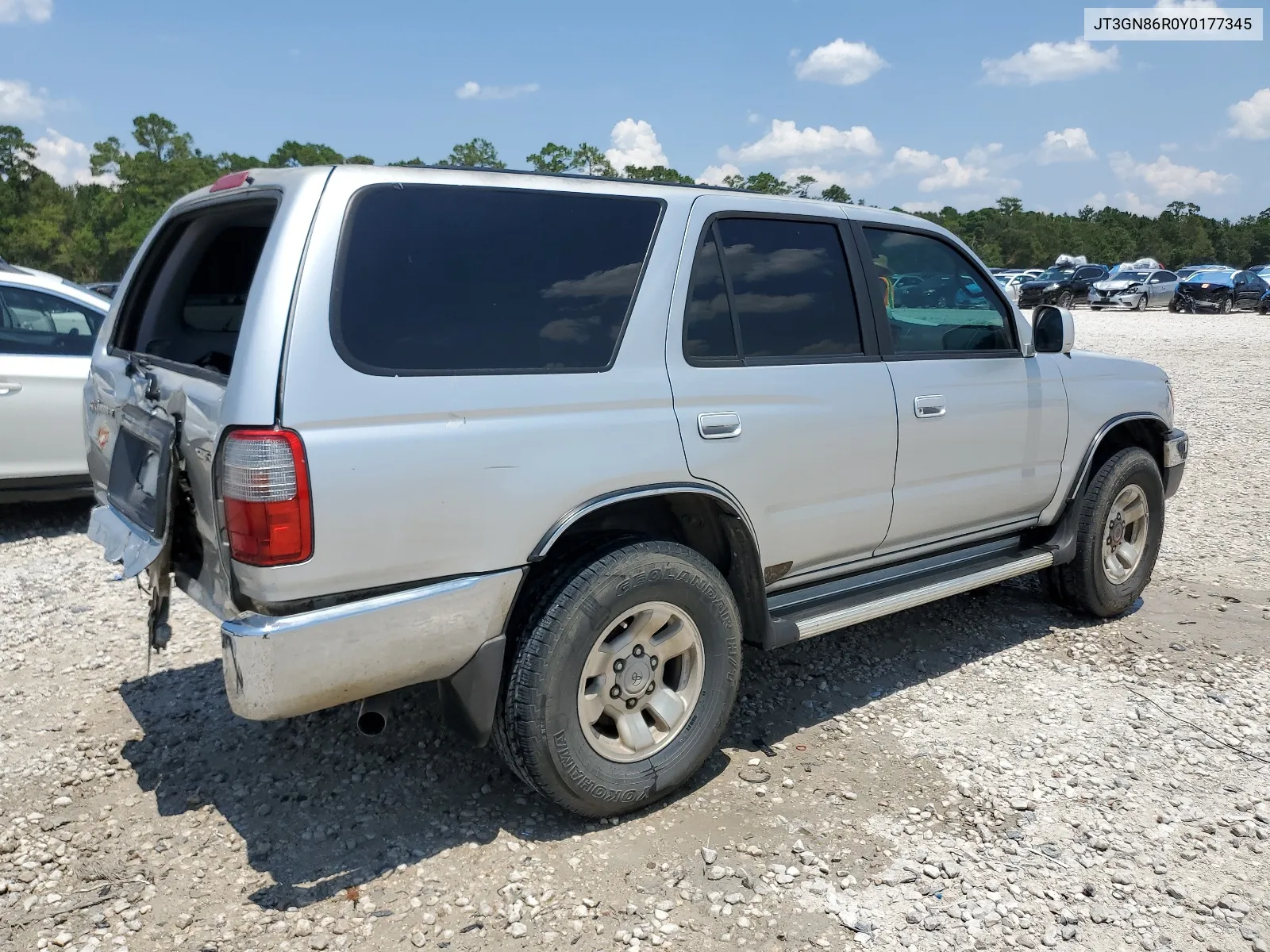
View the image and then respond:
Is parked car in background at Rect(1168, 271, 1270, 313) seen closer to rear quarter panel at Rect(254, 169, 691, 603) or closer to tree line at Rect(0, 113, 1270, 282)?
tree line at Rect(0, 113, 1270, 282)

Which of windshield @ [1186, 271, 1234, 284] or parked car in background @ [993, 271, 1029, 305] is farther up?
parked car in background @ [993, 271, 1029, 305]

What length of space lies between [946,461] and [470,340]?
2.17 metres

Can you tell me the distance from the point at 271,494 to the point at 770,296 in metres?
1.93

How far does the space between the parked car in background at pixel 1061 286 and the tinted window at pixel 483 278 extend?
32.7 meters

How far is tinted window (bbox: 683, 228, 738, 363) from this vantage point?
3.29 metres

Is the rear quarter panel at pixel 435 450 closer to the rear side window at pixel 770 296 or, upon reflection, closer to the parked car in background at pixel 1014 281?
the rear side window at pixel 770 296

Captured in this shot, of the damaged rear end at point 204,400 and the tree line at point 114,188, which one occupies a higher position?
the tree line at point 114,188

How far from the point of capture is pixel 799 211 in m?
3.75

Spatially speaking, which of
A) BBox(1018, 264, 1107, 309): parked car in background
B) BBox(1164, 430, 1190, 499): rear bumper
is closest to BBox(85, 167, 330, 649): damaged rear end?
BBox(1164, 430, 1190, 499): rear bumper

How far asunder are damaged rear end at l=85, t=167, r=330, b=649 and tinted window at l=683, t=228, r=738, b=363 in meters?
1.25

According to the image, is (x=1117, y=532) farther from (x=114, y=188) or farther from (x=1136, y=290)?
(x=114, y=188)

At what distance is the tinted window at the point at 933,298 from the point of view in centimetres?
403

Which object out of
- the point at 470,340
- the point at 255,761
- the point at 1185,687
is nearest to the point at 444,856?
the point at 255,761

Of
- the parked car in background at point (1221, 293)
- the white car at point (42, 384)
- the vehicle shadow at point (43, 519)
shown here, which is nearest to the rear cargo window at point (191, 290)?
the white car at point (42, 384)
